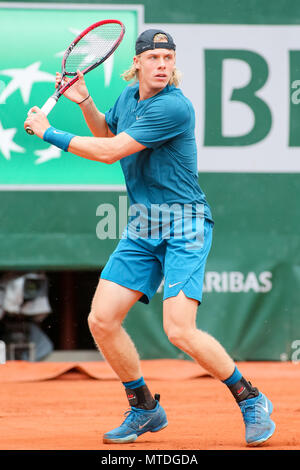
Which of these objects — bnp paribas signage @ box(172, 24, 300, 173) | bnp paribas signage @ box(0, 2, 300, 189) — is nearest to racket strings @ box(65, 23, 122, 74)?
bnp paribas signage @ box(0, 2, 300, 189)

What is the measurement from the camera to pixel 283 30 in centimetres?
661

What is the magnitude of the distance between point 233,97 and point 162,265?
2.96 m

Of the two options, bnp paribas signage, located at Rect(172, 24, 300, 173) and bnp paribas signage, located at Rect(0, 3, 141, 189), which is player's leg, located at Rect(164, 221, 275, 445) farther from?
bnp paribas signage, located at Rect(172, 24, 300, 173)

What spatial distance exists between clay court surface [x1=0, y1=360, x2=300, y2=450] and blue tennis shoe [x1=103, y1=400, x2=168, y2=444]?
0.05 meters

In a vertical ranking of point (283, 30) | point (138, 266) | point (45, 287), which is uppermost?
point (283, 30)

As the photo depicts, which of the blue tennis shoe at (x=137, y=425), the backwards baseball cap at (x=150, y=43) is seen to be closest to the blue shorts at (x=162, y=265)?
the blue tennis shoe at (x=137, y=425)

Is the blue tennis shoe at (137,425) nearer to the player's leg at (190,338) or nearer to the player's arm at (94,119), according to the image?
the player's leg at (190,338)

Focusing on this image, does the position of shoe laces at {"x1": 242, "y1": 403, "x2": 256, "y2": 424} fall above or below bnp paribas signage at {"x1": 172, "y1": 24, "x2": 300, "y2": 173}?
below

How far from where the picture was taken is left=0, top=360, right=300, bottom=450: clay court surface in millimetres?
3871

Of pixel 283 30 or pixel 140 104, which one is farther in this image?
pixel 283 30
